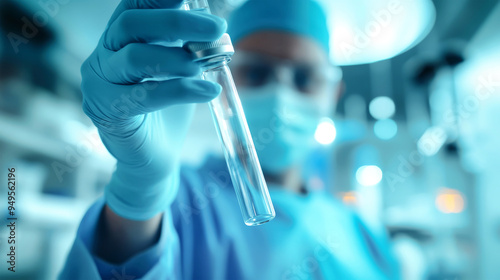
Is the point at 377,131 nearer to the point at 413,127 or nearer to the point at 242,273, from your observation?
the point at 413,127

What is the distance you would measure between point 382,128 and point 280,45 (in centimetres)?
88

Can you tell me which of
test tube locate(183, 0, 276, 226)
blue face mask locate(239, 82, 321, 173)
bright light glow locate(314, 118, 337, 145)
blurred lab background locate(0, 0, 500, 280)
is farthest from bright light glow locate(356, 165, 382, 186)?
test tube locate(183, 0, 276, 226)

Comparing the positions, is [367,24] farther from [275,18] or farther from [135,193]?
[135,193]

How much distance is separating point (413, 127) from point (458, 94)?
24 centimetres

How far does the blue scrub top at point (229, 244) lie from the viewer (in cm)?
51

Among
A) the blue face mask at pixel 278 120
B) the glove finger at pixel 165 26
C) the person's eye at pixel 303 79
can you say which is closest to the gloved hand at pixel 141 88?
the glove finger at pixel 165 26

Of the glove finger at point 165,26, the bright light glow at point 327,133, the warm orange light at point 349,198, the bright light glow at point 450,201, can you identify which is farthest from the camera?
the bright light glow at point 450,201

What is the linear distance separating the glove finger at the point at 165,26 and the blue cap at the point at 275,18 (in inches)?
20.0

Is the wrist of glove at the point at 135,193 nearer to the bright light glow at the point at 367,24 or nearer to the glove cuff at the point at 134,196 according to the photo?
the glove cuff at the point at 134,196

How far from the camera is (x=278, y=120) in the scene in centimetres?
81

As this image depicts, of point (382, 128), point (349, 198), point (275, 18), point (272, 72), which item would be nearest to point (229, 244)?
point (272, 72)

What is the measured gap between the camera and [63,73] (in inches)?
21.5

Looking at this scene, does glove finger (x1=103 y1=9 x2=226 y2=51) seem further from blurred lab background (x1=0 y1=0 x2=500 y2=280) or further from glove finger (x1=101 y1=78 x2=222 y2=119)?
blurred lab background (x1=0 y1=0 x2=500 y2=280)

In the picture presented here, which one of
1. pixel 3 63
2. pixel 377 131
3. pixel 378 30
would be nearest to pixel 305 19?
pixel 378 30
